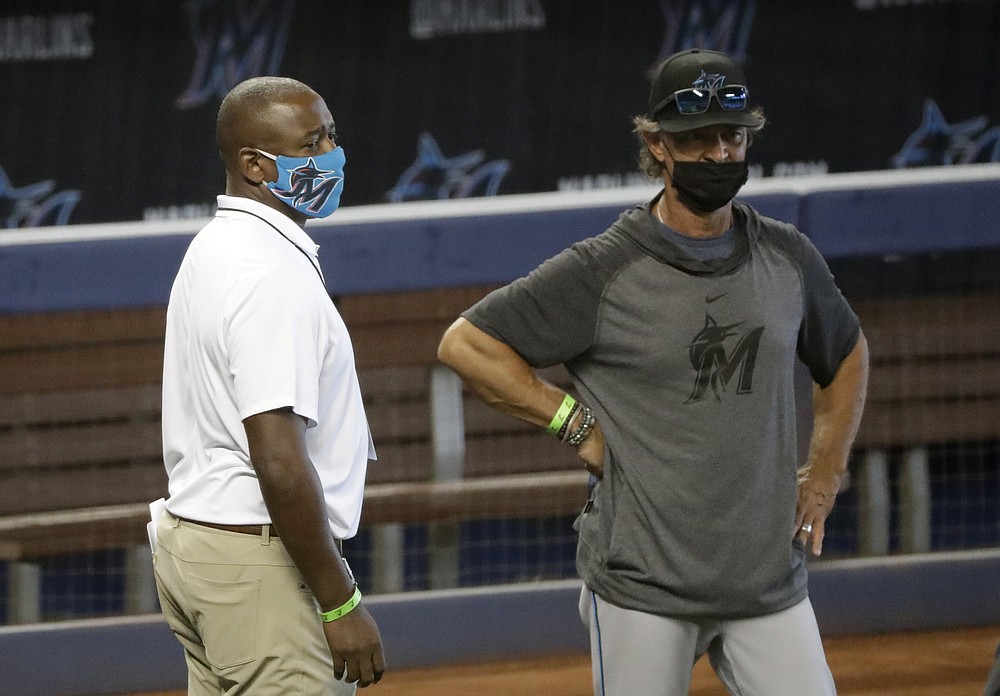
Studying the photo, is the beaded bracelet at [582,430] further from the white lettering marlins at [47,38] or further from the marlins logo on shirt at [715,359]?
the white lettering marlins at [47,38]

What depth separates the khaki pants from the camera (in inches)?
70.4

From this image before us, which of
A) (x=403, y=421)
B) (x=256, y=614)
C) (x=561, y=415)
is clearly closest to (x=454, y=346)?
(x=561, y=415)

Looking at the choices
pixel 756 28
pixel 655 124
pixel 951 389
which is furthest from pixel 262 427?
pixel 756 28

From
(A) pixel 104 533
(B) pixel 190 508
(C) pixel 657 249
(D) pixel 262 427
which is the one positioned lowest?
(A) pixel 104 533

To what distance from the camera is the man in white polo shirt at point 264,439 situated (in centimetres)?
170

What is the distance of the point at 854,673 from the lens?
4.15 m

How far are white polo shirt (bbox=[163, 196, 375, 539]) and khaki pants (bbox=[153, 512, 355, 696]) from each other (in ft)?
0.15

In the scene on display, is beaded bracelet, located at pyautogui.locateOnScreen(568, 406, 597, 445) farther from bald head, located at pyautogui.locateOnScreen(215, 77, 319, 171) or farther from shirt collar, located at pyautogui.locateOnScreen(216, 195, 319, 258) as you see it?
bald head, located at pyautogui.locateOnScreen(215, 77, 319, 171)

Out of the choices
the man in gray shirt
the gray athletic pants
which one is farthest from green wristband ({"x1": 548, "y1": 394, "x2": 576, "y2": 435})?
the gray athletic pants

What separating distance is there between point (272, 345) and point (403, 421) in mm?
3274

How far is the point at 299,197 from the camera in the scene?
1.94 metres

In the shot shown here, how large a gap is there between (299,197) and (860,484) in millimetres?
3713

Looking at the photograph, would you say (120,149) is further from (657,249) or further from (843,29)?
(657,249)

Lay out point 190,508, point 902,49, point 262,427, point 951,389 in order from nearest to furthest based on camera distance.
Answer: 1. point 262,427
2. point 190,508
3. point 951,389
4. point 902,49
